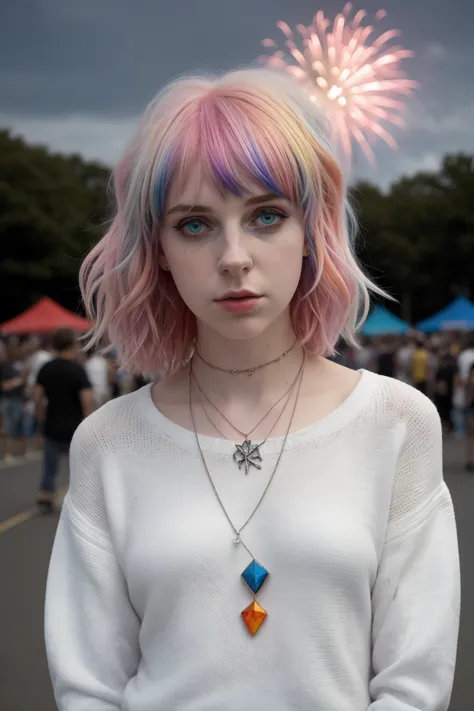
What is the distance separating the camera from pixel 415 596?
85.6 inches

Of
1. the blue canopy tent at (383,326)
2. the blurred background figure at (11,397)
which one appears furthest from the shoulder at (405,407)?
the blue canopy tent at (383,326)

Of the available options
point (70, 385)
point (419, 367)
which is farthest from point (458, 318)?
point (70, 385)

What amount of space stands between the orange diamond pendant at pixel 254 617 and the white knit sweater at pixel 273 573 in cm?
1

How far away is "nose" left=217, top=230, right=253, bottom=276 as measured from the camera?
2158mm

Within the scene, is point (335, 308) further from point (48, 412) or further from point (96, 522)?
point (48, 412)

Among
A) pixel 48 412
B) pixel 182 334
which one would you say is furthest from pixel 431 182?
pixel 182 334

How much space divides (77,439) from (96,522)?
0.18 meters

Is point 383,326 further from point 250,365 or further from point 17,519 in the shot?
point 250,365

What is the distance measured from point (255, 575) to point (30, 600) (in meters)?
5.94

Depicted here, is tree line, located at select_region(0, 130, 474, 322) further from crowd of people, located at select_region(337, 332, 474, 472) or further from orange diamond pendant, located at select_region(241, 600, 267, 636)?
orange diamond pendant, located at select_region(241, 600, 267, 636)

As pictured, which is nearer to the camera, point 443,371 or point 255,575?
point 255,575

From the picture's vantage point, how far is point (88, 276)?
8.07 ft

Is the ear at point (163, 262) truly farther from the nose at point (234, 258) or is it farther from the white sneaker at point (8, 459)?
the white sneaker at point (8, 459)

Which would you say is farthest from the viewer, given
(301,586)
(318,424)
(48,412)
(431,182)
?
(431,182)
